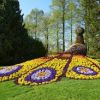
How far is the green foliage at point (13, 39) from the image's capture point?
34.8m

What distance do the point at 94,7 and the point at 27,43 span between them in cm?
1115

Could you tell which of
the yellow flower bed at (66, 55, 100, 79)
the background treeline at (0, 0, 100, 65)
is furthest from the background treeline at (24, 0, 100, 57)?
the yellow flower bed at (66, 55, 100, 79)

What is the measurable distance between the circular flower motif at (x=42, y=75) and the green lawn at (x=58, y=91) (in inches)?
33.3

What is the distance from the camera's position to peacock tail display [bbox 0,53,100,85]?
16.2 meters

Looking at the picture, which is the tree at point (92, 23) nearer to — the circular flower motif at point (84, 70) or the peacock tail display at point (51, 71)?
the peacock tail display at point (51, 71)

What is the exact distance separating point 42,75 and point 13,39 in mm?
19482

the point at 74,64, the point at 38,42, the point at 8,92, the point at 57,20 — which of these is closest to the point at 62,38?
the point at 57,20

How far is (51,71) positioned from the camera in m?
17.1

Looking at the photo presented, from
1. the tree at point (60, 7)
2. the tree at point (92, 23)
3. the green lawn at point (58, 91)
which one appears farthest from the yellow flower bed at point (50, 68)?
the tree at point (60, 7)

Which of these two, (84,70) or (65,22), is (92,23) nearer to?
(65,22)

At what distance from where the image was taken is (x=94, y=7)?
43.5m

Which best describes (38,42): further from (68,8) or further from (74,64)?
(74,64)

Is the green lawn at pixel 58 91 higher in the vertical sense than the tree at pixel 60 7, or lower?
lower

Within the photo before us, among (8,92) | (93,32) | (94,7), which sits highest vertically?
(94,7)
